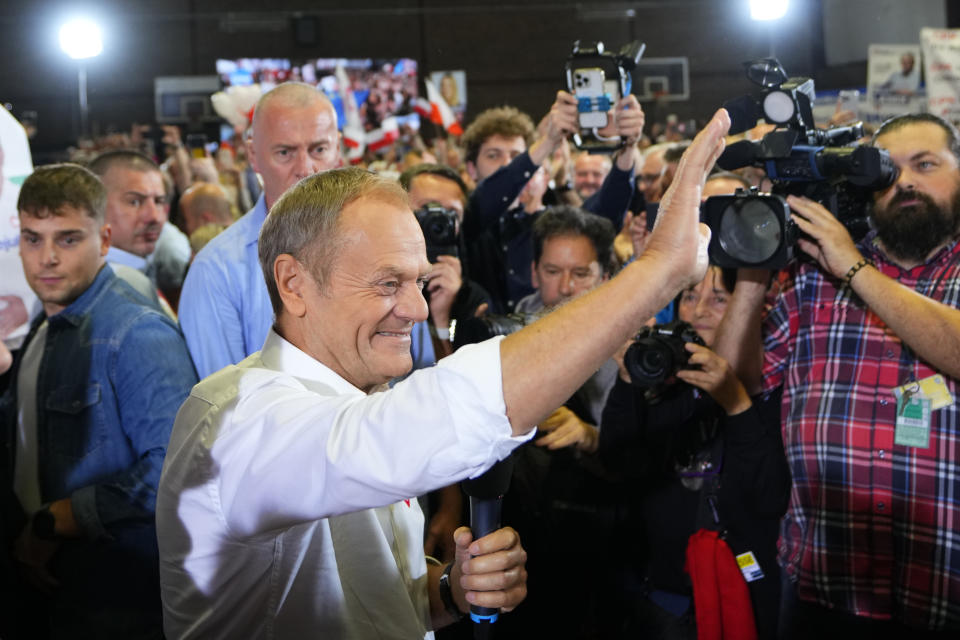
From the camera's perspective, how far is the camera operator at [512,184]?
10.8 feet

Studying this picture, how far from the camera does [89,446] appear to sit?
92.9 inches

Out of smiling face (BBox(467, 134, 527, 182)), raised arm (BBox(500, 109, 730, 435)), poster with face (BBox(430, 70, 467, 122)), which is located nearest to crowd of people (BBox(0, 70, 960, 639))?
raised arm (BBox(500, 109, 730, 435))

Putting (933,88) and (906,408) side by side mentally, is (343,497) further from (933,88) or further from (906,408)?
(933,88)

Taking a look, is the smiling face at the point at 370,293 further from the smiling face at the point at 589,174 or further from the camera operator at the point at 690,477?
the smiling face at the point at 589,174

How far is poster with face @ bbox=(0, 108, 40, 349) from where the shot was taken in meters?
3.05

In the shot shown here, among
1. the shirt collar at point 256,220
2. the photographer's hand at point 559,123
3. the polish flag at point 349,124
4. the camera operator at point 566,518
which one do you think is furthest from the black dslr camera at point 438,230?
the polish flag at point 349,124

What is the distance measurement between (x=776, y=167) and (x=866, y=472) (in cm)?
79

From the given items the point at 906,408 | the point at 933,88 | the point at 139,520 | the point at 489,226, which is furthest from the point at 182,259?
the point at 933,88

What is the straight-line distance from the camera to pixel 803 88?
2.34m

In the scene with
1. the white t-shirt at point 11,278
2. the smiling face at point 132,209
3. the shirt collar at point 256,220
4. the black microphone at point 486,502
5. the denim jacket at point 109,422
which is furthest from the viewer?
the smiling face at point 132,209

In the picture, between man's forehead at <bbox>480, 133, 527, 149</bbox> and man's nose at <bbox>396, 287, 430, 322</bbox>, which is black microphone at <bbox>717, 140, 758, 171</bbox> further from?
man's forehead at <bbox>480, 133, 527, 149</bbox>

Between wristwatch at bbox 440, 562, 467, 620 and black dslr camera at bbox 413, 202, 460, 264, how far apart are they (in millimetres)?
1271

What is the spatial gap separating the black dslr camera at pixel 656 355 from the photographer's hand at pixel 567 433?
244 millimetres

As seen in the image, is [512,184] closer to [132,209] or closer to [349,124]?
[132,209]
